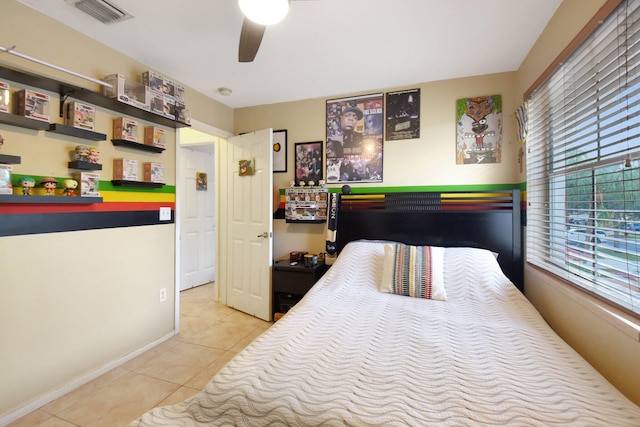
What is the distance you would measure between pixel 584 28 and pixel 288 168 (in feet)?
8.09

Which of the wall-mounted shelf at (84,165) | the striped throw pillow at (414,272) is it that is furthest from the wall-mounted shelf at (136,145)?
the striped throw pillow at (414,272)

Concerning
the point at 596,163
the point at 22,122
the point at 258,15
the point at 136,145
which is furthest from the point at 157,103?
the point at 596,163

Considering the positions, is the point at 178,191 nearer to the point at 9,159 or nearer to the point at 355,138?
the point at 9,159

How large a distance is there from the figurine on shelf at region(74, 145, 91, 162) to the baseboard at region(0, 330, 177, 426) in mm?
1494

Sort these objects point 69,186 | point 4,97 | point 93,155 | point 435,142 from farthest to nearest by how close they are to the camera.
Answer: point 435,142
point 93,155
point 69,186
point 4,97

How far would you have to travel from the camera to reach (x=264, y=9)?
49.1 inches

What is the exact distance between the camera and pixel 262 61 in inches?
88.7

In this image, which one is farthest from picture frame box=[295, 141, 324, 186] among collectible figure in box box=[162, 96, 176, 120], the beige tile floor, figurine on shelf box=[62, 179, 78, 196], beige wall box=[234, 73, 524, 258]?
figurine on shelf box=[62, 179, 78, 196]

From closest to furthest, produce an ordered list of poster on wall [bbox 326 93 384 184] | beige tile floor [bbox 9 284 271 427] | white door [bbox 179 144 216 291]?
beige tile floor [bbox 9 284 271 427], poster on wall [bbox 326 93 384 184], white door [bbox 179 144 216 291]

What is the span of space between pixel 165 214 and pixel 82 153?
31.2 inches

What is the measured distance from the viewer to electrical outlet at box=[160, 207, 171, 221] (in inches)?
96.5

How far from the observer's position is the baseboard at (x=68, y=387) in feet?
5.13

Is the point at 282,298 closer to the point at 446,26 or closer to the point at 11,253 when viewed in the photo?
the point at 11,253

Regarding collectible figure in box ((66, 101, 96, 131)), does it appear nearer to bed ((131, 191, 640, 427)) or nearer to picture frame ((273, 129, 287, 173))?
picture frame ((273, 129, 287, 173))
